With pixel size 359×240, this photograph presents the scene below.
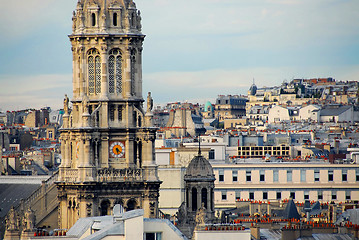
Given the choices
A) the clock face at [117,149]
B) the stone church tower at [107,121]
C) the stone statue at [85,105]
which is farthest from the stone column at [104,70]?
the clock face at [117,149]

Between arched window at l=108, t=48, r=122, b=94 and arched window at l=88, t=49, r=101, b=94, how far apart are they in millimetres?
666

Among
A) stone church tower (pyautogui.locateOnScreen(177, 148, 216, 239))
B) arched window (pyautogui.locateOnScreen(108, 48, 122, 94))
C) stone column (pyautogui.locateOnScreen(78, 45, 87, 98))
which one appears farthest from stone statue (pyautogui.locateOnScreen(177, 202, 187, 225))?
stone column (pyautogui.locateOnScreen(78, 45, 87, 98))

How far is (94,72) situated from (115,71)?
126 centimetres

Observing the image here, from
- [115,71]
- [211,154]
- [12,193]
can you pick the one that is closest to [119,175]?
[115,71]

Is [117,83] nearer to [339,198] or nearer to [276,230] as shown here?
[276,230]

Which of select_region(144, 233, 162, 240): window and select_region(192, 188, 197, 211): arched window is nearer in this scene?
select_region(144, 233, 162, 240): window

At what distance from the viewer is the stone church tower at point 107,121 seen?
102m

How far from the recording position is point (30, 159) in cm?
18575

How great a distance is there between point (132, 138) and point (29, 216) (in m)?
19.2

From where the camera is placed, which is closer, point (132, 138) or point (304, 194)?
point (132, 138)

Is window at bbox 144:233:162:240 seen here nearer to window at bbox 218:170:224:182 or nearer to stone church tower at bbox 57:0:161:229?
stone church tower at bbox 57:0:161:229

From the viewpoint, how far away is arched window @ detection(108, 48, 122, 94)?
104m

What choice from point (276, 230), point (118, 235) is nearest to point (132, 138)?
point (276, 230)

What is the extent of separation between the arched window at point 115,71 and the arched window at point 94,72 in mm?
666
